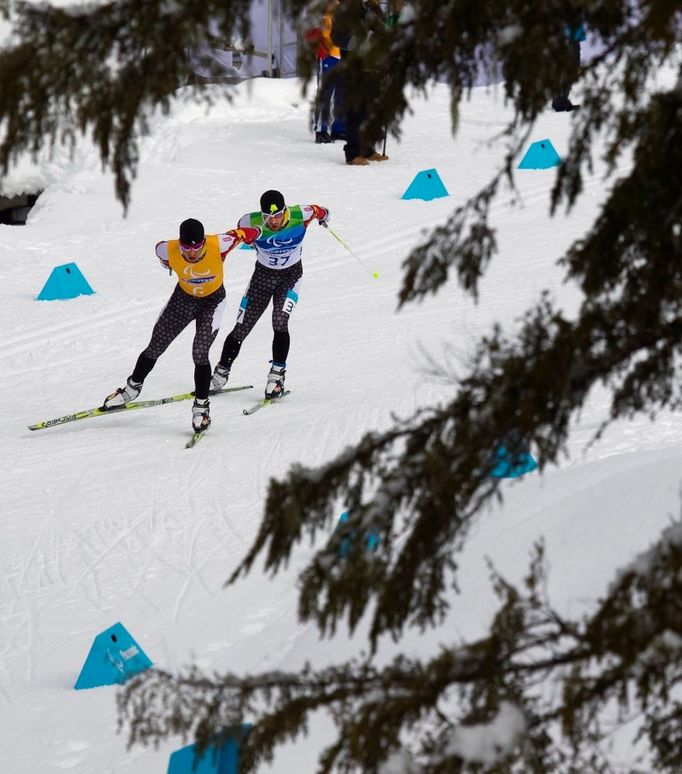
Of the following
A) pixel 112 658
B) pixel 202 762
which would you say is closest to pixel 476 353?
pixel 202 762

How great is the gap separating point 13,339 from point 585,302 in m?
10.6

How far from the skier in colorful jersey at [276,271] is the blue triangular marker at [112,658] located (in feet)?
13.5

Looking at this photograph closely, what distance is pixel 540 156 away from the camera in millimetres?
16953

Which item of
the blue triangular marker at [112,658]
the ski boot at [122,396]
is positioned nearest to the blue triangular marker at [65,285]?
the ski boot at [122,396]

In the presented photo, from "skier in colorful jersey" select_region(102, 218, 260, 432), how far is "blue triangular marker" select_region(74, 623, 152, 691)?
345 cm

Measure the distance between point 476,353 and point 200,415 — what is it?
7128mm

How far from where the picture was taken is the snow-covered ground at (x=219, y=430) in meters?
5.76

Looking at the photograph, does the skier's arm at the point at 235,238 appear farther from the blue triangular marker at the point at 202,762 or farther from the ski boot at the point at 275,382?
the blue triangular marker at the point at 202,762

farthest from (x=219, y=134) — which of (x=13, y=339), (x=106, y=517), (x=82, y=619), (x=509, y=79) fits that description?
(x=509, y=79)

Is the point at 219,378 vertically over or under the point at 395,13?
under

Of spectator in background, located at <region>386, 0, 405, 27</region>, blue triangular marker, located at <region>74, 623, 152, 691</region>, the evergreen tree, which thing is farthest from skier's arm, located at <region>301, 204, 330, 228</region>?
the evergreen tree

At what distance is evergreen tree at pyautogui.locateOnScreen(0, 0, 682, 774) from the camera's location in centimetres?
271

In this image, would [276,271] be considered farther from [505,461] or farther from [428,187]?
[505,461]

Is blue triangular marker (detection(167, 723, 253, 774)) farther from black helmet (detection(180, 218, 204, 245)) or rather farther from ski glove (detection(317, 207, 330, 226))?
ski glove (detection(317, 207, 330, 226))
